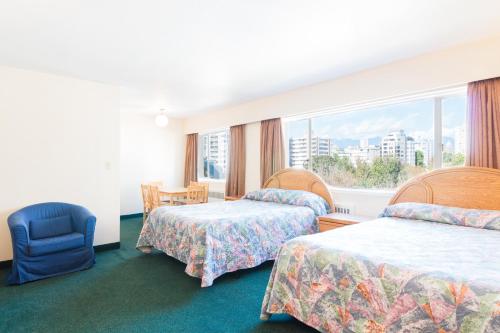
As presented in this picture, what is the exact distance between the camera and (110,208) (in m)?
4.20

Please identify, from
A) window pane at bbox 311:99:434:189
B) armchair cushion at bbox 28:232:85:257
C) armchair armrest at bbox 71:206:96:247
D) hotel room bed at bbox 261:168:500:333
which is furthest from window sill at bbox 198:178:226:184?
hotel room bed at bbox 261:168:500:333

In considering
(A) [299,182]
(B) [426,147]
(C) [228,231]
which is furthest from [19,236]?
(B) [426,147]

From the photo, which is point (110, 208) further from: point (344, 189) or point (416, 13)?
point (416, 13)

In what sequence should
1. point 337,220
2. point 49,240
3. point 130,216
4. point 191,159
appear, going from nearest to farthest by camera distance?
point 49,240, point 337,220, point 130,216, point 191,159

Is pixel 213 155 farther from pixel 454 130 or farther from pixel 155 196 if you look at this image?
pixel 454 130

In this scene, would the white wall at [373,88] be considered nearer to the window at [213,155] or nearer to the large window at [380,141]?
the large window at [380,141]

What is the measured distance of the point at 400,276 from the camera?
156 cm

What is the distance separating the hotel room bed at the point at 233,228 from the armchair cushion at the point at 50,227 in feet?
2.96

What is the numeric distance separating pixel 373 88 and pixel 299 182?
5.50 ft

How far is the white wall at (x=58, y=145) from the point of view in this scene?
11.3ft

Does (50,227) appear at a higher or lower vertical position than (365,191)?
lower

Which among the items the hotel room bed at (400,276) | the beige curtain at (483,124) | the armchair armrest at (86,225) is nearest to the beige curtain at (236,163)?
the armchair armrest at (86,225)

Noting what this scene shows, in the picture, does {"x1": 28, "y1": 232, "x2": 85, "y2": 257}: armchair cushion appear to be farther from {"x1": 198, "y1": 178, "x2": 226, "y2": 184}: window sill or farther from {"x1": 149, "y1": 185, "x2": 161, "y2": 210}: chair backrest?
{"x1": 198, "y1": 178, "x2": 226, "y2": 184}: window sill

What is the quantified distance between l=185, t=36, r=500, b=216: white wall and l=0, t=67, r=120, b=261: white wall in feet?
7.54
